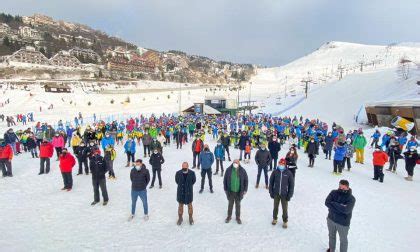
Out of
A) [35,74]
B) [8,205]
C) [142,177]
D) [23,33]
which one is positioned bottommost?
[8,205]

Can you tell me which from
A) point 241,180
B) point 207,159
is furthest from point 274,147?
point 241,180

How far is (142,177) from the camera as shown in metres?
7.20

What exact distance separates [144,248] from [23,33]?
165589mm

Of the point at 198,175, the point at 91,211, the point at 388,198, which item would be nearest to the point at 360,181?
the point at 388,198

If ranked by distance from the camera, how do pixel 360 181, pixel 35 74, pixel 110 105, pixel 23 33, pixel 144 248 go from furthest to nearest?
pixel 23 33 → pixel 35 74 → pixel 110 105 → pixel 360 181 → pixel 144 248

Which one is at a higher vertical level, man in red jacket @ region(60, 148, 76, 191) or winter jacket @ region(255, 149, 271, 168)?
winter jacket @ region(255, 149, 271, 168)

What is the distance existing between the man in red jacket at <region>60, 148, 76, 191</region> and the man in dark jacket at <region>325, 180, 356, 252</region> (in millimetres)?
7619

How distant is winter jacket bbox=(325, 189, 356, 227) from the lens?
17.4ft

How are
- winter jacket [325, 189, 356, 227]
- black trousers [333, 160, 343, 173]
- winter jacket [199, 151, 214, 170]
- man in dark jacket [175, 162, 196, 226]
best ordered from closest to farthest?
winter jacket [325, 189, 356, 227]
man in dark jacket [175, 162, 196, 226]
winter jacket [199, 151, 214, 170]
black trousers [333, 160, 343, 173]

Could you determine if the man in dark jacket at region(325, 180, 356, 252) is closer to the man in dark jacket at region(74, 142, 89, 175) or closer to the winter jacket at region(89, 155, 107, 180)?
the winter jacket at region(89, 155, 107, 180)

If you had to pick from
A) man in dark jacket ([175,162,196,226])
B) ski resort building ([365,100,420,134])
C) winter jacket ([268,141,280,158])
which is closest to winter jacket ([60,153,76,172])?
man in dark jacket ([175,162,196,226])

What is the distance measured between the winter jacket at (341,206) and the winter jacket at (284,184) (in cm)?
126

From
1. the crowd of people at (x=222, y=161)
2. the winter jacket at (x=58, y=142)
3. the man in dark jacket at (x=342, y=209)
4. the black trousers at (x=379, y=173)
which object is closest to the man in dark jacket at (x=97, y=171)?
the crowd of people at (x=222, y=161)

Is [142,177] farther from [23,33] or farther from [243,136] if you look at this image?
[23,33]
